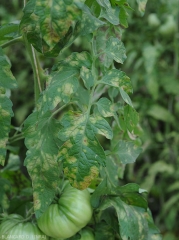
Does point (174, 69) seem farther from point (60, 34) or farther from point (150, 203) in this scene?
point (60, 34)

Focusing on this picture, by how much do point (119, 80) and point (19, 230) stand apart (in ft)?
1.00

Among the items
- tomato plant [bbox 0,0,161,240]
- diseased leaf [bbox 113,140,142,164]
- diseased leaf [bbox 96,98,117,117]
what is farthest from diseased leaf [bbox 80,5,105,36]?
→ diseased leaf [bbox 113,140,142,164]

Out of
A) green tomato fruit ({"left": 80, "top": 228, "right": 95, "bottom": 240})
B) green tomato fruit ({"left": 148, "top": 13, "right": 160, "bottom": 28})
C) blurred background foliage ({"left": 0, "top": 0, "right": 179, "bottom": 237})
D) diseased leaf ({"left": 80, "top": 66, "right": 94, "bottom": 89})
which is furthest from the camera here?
green tomato fruit ({"left": 148, "top": 13, "right": 160, "bottom": 28})

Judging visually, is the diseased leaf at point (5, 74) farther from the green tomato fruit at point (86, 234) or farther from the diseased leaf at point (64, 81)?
the green tomato fruit at point (86, 234)

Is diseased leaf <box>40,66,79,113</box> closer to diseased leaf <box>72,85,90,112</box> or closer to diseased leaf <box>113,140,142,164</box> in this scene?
diseased leaf <box>72,85,90,112</box>

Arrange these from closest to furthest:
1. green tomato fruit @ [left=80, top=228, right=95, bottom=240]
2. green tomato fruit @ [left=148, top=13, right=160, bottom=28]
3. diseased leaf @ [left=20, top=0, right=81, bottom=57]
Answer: diseased leaf @ [left=20, top=0, right=81, bottom=57]
green tomato fruit @ [left=80, top=228, right=95, bottom=240]
green tomato fruit @ [left=148, top=13, right=160, bottom=28]

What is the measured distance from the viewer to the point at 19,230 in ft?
2.21

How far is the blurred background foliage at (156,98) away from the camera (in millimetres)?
2229

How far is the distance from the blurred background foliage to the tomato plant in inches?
57.8

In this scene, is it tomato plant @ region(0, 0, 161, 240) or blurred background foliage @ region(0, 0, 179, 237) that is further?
blurred background foliage @ region(0, 0, 179, 237)

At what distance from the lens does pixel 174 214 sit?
82.7 inches

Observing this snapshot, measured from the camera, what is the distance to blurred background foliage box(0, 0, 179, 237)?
223 cm

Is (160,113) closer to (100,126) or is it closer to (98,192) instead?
(98,192)

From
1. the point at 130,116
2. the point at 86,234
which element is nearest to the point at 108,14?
the point at 130,116
